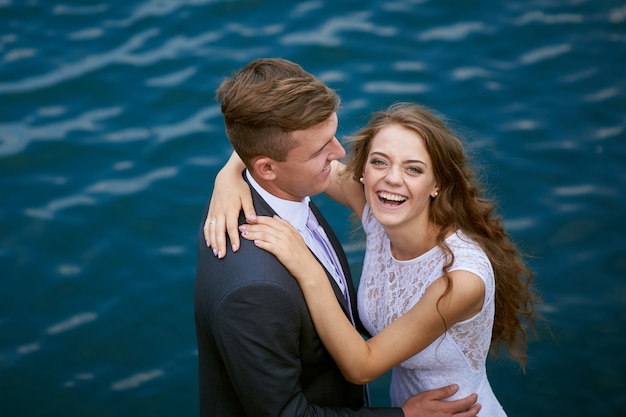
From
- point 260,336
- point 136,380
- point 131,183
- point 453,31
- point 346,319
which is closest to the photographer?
point 260,336

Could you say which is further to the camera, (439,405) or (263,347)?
(439,405)

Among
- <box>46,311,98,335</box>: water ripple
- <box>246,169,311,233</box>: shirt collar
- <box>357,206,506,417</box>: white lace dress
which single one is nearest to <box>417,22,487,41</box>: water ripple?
<box>357,206,506,417</box>: white lace dress

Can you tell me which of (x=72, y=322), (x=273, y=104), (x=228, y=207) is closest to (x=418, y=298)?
(x=228, y=207)

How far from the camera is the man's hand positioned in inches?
119

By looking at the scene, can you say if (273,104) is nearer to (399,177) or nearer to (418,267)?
(399,177)

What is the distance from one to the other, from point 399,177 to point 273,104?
1.96 feet

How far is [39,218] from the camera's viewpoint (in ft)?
17.3

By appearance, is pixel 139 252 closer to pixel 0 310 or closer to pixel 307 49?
pixel 0 310

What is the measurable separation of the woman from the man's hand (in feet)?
0.17

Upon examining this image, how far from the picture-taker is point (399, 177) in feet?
9.52

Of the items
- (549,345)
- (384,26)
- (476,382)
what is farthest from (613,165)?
(476,382)

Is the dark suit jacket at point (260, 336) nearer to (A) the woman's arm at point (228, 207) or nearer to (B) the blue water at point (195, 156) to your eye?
(A) the woman's arm at point (228, 207)

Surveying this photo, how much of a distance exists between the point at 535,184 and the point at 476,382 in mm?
2665

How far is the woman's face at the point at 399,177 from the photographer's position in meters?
2.92
